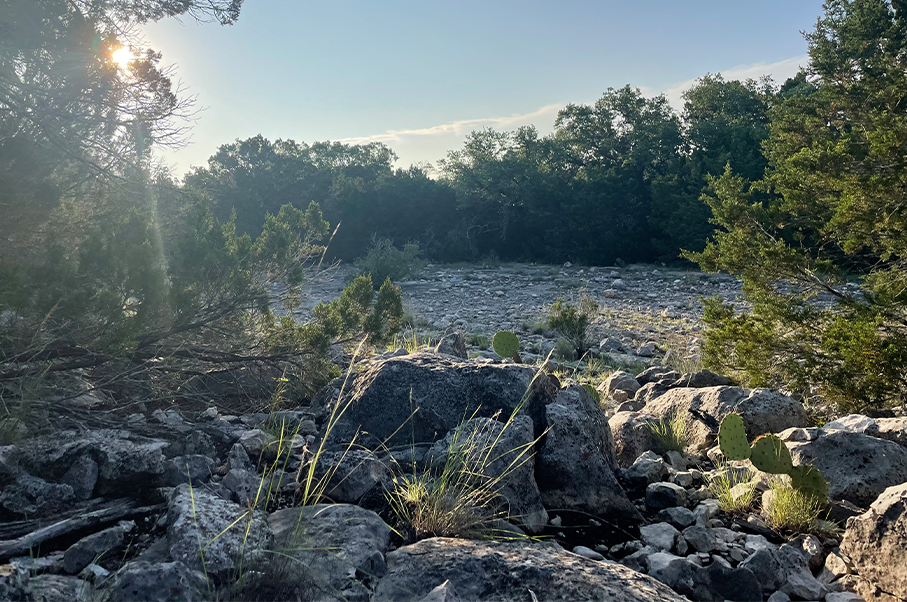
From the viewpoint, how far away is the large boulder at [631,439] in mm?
3803

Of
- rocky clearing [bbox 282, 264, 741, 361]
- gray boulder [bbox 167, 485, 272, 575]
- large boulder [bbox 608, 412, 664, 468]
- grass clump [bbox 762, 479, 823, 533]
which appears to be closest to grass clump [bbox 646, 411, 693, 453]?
large boulder [bbox 608, 412, 664, 468]

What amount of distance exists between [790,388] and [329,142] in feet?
91.0

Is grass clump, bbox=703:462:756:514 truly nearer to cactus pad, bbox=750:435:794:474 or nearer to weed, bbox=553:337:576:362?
cactus pad, bbox=750:435:794:474

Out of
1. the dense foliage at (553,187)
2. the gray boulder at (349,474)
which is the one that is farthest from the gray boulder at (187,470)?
the dense foliage at (553,187)

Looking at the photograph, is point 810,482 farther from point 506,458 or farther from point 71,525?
point 71,525

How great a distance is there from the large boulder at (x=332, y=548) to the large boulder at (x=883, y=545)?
1.90 metres

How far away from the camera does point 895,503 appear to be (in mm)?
2305

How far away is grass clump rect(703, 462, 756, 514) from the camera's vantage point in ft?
9.99

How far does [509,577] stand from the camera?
6.63 feet

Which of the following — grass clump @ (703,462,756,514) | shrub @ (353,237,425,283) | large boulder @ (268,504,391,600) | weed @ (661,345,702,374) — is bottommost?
weed @ (661,345,702,374)

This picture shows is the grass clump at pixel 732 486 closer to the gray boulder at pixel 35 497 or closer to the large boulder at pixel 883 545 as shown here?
the large boulder at pixel 883 545

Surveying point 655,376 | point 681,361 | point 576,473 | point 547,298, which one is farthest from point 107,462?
point 547,298

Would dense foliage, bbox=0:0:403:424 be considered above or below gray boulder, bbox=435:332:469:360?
above

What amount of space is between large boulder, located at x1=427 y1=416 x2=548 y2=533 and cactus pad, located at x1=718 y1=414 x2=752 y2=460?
1.10 meters
